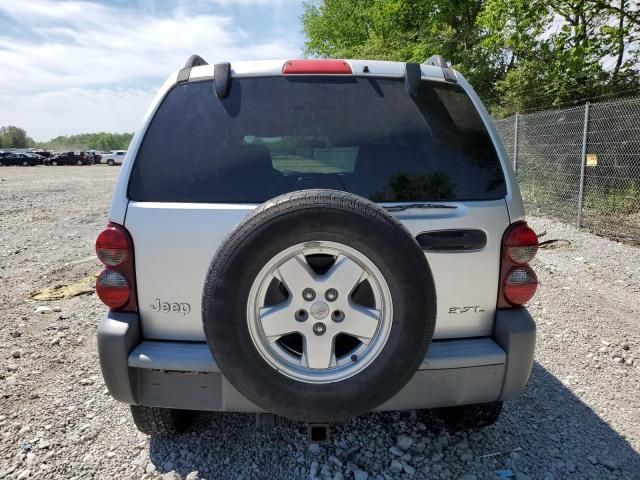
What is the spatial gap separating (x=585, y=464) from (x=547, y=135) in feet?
28.0

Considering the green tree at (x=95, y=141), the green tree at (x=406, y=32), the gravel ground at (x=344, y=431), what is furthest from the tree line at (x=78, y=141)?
the gravel ground at (x=344, y=431)

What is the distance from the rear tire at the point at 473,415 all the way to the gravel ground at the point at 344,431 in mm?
108

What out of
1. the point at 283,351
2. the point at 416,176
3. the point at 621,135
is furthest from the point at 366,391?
the point at 621,135

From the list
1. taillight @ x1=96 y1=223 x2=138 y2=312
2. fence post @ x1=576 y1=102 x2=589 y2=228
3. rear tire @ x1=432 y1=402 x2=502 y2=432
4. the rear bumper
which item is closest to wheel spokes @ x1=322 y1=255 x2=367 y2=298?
the rear bumper

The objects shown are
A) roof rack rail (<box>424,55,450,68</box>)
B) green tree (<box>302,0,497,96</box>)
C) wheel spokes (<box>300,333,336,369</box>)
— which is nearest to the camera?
wheel spokes (<box>300,333,336,369</box>)

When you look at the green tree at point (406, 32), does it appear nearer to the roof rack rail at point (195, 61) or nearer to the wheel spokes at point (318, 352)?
the roof rack rail at point (195, 61)

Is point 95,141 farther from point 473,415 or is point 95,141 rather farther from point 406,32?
point 473,415

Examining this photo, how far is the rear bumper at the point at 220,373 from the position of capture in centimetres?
199

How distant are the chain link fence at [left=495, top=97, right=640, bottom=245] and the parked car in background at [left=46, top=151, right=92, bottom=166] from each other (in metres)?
53.2

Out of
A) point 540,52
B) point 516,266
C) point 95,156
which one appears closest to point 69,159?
point 95,156

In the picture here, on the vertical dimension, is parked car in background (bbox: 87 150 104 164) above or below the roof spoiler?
above

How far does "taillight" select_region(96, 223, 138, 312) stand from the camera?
2039 mm

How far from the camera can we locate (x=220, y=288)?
5.65 ft

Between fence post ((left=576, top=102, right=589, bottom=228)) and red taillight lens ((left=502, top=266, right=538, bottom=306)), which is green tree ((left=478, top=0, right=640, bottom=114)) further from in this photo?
red taillight lens ((left=502, top=266, right=538, bottom=306))
